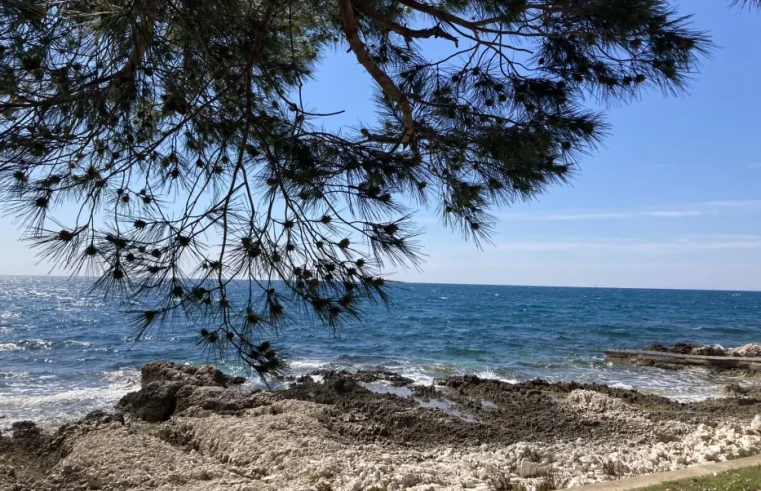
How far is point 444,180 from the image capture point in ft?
13.7

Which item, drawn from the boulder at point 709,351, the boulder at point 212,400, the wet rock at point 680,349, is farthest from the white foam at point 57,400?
the boulder at point 709,351

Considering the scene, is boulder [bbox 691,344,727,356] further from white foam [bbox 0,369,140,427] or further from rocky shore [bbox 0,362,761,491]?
white foam [bbox 0,369,140,427]

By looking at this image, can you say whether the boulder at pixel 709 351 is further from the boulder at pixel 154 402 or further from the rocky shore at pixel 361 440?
the boulder at pixel 154 402

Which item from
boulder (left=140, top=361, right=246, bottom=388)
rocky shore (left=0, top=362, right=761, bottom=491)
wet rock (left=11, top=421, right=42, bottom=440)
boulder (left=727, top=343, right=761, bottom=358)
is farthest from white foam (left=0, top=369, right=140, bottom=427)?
boulder (left=727, top=343, right=761, bottom=358)

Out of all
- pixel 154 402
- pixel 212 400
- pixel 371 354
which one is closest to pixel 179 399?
pixel 154 402

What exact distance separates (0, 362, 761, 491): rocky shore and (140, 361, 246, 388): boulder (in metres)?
0.04

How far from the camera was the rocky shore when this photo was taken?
5.41m

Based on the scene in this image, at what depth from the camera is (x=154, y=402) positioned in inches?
338

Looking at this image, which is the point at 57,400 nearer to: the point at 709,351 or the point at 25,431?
the point at 25,431

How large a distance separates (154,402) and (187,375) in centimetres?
136

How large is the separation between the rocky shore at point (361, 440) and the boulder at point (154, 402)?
20 millimetres

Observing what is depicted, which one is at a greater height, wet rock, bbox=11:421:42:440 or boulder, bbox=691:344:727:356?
boulder, bbox=691:344:727:356

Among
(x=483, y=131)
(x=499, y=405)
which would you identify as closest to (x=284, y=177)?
(x=483, y=131)

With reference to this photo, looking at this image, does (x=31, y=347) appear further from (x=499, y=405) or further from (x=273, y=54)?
(x=273, y=54)
